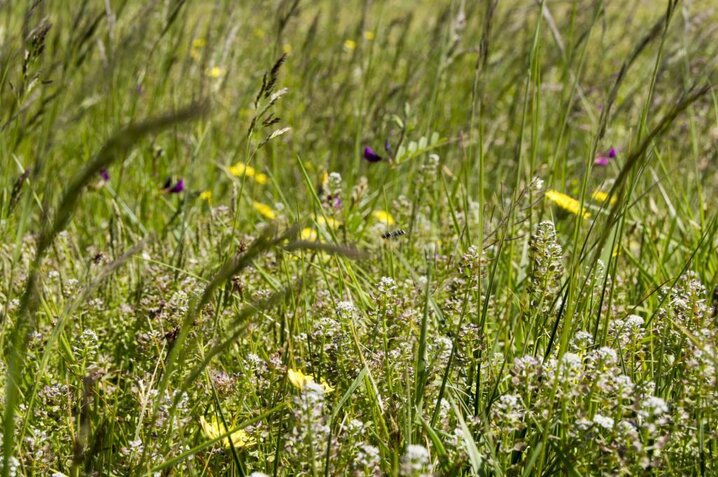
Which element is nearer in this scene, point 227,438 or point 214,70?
point 227,438

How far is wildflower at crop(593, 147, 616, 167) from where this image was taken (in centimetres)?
246

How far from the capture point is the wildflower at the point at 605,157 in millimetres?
2465

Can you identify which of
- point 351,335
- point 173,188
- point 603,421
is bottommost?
point 603,421

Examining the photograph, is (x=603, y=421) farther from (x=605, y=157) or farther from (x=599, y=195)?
(x=605, y=157)

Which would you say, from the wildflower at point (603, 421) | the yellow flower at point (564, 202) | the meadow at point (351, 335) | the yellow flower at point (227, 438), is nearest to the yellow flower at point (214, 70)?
the meadow at point (351, 335)

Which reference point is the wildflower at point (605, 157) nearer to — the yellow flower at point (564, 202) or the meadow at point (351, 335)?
the meadow at point (351, 335)

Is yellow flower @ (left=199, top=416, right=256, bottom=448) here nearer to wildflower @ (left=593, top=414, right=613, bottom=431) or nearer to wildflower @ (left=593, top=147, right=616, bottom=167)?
wildflower @ (left=593, top=414, right=613, bottom=431)

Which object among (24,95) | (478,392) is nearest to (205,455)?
(478,392)

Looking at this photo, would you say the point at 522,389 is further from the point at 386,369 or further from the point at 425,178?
the point at 425,178

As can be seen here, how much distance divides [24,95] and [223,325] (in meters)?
0.61

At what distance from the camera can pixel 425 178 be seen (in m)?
2.27

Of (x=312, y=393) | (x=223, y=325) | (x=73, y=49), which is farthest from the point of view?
(x=73, y=49)

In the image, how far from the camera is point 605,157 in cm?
253

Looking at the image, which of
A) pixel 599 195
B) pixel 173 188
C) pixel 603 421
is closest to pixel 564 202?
pixel 599 195
